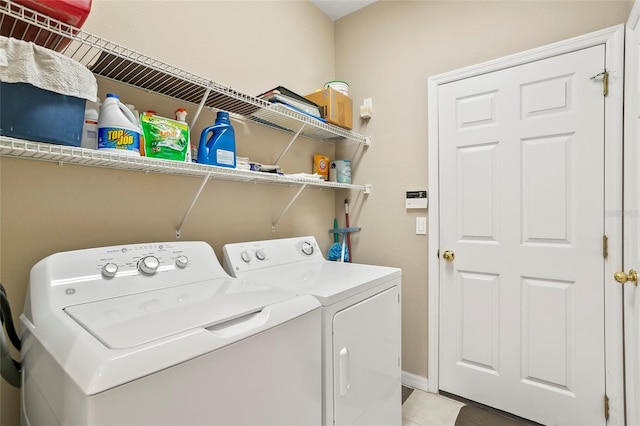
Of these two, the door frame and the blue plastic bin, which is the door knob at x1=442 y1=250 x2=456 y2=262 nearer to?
the door frame

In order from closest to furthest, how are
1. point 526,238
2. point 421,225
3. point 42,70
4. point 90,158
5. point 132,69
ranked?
1. point 42,70
2. point 90,158
3. point 132,69
4. point 526,238
5. point 421,225

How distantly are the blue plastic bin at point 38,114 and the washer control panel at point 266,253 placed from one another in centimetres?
83

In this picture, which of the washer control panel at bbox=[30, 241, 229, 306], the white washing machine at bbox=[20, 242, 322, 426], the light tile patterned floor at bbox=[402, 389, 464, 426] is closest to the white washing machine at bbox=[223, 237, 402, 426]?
the white washing machine at bbox=[20, 242, 322, 426]

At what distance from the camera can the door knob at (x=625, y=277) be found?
1.49 meters

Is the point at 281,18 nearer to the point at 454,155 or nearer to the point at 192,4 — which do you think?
the point at 192,4

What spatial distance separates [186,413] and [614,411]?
2149 mm

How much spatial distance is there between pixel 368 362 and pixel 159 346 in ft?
3.34

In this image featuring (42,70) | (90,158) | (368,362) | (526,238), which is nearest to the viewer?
(42,70)

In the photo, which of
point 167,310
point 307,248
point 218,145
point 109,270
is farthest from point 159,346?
point 307,248

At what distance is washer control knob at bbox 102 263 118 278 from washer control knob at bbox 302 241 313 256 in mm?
1072

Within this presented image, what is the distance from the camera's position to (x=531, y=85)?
6.23ft

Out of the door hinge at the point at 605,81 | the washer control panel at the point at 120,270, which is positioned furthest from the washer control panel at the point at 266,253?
Result: the door hinge at the point at 605,81

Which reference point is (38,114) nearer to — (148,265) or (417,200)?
(148,265)

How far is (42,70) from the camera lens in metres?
0.89
